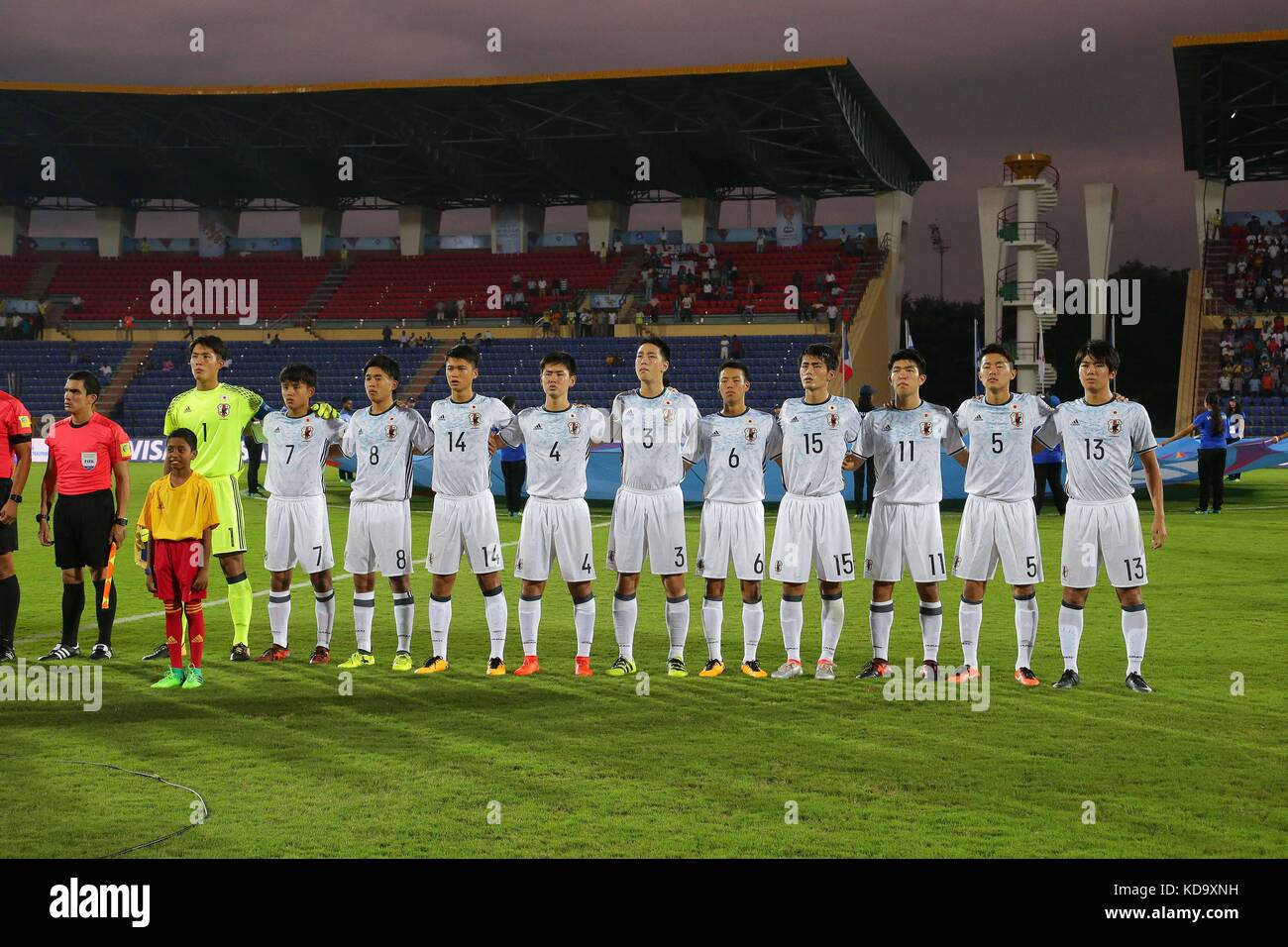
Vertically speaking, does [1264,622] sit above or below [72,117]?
below

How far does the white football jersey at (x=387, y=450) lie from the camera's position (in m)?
8.62

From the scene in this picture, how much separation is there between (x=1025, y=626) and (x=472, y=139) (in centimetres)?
3687

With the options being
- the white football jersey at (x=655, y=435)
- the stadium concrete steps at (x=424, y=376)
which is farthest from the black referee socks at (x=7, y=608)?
the stadium concrete steps at (x=424, y=376)

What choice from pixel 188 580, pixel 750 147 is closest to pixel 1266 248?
pixel 750 147

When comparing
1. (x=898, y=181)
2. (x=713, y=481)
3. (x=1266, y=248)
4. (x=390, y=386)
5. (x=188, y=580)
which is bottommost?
(x=188, y=580)

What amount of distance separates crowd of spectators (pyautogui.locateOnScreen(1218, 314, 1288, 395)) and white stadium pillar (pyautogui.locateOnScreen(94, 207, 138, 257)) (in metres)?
37.9

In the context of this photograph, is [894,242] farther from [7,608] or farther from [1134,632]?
[7,608]

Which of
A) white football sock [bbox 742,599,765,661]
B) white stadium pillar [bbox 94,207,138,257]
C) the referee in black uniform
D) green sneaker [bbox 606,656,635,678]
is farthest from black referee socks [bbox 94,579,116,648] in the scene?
white stadium pillar [bbox 94,207,138,257]

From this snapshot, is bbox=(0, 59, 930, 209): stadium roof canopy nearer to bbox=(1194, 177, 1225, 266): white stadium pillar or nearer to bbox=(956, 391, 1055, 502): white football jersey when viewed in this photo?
bbox=(1194, 177, 1225, 266): white stadium pillar

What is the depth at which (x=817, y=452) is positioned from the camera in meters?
8.23

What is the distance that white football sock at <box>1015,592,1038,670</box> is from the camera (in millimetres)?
8016

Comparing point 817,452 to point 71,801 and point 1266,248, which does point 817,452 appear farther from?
point 1266,248

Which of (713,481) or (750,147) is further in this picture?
(750,147)

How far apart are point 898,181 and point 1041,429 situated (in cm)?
3897
